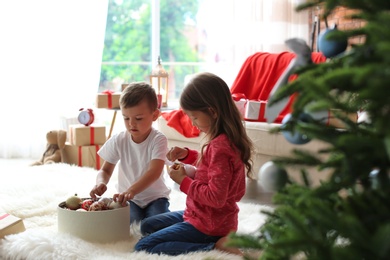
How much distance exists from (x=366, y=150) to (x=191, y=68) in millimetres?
6785

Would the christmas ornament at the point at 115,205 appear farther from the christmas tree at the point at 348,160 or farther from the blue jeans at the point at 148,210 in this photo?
the christmas tree at the point at 348,160

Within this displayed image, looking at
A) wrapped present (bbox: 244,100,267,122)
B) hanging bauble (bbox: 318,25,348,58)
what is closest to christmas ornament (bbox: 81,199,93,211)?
hanging bauble (bbox: 318,25,348,58)

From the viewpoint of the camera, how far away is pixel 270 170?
0.95m

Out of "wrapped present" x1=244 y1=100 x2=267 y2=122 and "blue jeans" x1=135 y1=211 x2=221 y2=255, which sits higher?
"wrapped present" x1=244 y1=100 x2=267 y2=122

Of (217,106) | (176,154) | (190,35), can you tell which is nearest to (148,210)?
(176,154)

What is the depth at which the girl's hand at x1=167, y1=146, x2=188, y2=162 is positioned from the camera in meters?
2.09

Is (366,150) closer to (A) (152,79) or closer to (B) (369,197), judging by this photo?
(B) (369,197)

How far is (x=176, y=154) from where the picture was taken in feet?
6.89

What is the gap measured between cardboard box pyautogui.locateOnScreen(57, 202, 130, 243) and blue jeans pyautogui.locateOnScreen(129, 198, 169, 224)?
24cm

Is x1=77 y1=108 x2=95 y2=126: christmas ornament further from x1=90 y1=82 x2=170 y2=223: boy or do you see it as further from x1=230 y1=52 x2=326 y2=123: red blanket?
x1=90 y1=82 x2=170 y2=223: boy

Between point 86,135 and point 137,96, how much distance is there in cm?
175

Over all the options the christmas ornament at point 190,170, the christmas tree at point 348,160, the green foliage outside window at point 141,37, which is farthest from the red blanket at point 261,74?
the green foliage outside window at point 141,37

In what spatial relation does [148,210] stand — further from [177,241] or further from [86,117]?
[86,117]

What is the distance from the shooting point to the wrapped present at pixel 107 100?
377cm
